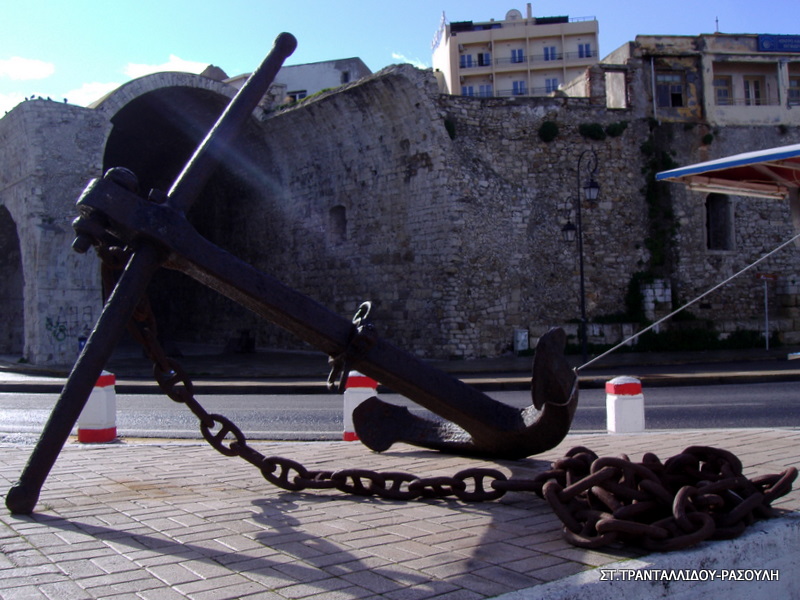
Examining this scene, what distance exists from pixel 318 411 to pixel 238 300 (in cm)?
673

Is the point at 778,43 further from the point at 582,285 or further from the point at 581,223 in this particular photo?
the point at 582,285

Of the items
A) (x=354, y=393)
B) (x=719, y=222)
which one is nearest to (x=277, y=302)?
(x=354, y=393)

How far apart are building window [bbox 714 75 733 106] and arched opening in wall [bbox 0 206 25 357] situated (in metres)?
22.3

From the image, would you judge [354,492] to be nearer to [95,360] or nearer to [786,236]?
[95,360]

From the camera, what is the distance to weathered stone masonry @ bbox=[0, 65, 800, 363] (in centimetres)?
1808

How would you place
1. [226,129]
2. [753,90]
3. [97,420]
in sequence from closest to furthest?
1. [226,129]
2. [97,420]
3. [753,90]

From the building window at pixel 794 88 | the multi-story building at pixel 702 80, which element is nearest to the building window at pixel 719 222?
the multi-story building at pixel 702 80

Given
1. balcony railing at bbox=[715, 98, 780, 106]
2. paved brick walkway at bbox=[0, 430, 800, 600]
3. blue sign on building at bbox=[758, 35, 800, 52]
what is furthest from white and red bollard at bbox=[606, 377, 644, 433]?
blue sign on building at bbox=[758, 35, 800, 52]

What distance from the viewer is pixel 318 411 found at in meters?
10.1

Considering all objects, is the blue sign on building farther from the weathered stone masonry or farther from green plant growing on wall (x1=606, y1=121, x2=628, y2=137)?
green plant growing on wall (x1=606, y1=121, x2=628, y2=137)

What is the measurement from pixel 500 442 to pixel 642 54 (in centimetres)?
1899

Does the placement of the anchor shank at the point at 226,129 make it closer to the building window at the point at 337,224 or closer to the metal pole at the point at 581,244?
the metal pole at the point at 581,244

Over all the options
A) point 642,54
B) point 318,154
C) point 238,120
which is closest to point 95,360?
point 238,120

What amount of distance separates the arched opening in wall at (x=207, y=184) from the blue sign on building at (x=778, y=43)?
57.0 ft
